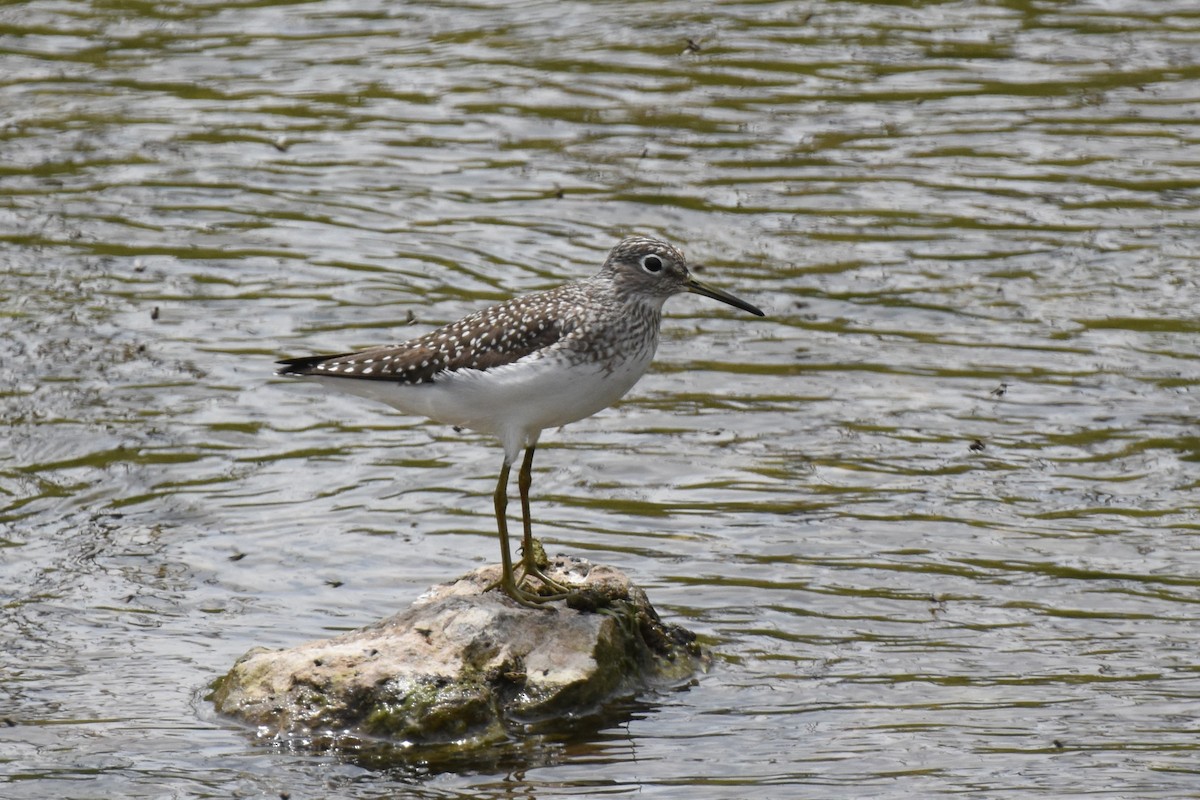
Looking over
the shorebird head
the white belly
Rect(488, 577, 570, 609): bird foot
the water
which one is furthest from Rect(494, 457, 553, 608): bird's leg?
the shorebird head

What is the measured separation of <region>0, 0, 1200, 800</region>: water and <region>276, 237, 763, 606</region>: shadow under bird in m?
1.56

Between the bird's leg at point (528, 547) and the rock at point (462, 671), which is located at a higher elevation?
the bird's leg at point (528, 547)

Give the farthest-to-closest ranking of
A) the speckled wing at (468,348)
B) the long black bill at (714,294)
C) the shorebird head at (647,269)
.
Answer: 1. the long black bill at (714,294)
2. the shorebird head at (647,269)
3. the speckled wing at (468,348)

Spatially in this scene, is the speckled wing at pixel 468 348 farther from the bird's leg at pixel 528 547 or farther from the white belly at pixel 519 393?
the bird's leg at pixel 528 547

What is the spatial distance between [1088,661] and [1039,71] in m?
10.7

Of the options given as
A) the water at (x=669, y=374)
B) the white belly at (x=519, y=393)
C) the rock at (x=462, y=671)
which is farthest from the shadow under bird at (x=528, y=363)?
the water at (x=669, y=374)

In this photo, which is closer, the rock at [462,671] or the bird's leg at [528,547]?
the rock at [462,671]

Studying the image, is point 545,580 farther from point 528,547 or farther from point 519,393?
point 519,393

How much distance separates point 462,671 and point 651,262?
2590mm

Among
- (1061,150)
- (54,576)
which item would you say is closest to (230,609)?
(54,576)

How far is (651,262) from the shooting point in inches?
404

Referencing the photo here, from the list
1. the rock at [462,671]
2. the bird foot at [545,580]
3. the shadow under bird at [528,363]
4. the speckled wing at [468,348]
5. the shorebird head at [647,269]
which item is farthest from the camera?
the shorebird head at [647,269]

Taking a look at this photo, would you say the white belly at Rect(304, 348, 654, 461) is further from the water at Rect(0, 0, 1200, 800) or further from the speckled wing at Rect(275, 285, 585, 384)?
the water at Rect(0, 0, 1200, 800)

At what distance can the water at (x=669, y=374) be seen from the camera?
9.54 meters
